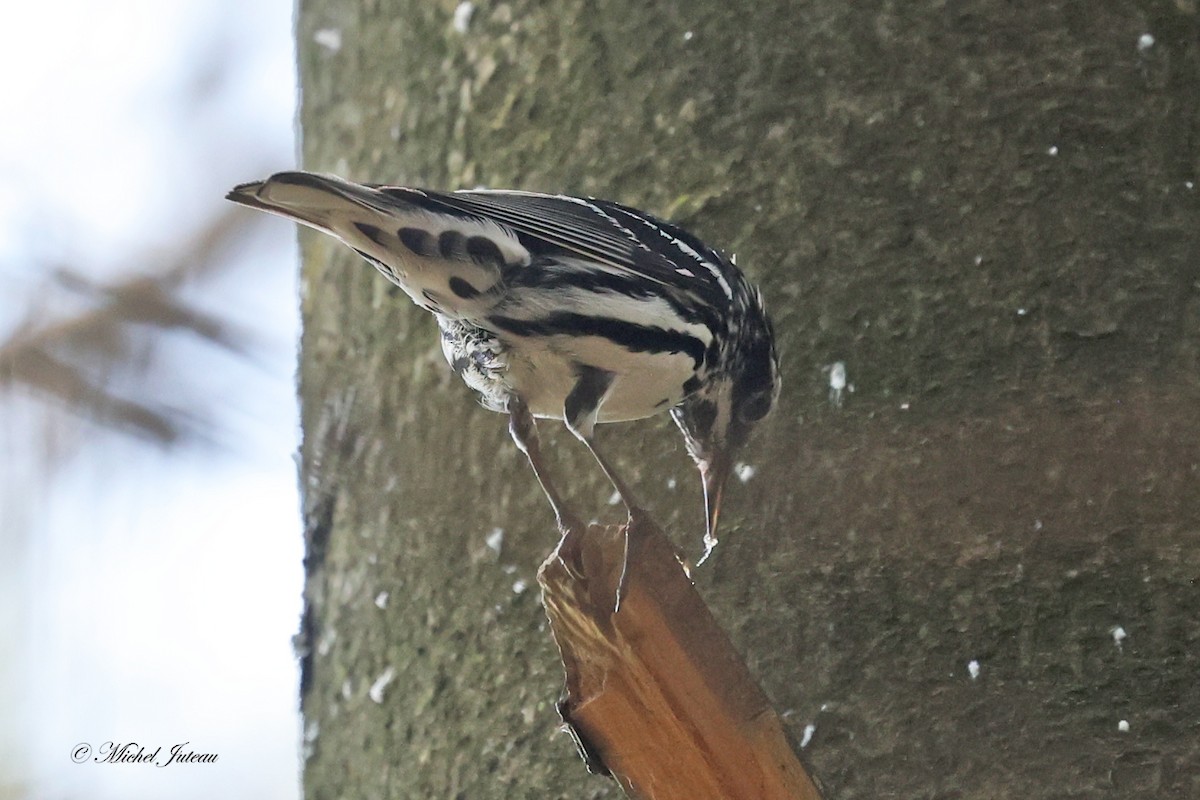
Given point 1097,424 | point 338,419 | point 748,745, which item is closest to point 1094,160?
point 1097,424

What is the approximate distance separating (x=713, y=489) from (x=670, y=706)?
1.80 ft

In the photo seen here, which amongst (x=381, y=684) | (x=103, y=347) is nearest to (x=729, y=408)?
(x=381, y=684)

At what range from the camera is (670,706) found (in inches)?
45.0

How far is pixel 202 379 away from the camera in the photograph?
248cm

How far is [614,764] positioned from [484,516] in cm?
77

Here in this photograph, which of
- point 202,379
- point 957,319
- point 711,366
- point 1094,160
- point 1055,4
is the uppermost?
point 1055,4

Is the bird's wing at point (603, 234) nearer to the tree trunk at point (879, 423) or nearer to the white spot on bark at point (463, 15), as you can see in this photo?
the tree trunk at point (879, 423)

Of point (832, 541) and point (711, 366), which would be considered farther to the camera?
point (711, 366)

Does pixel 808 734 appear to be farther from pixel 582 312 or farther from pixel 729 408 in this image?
pixel 582 312

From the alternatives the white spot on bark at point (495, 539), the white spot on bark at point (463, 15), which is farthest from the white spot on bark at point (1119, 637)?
the white spot on bark at point (463, 15)

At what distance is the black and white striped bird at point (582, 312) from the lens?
146cm

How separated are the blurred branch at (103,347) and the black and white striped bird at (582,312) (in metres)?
0.99

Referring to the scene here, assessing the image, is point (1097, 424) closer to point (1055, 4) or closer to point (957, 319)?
point (957, 319)

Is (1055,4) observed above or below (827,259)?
above
